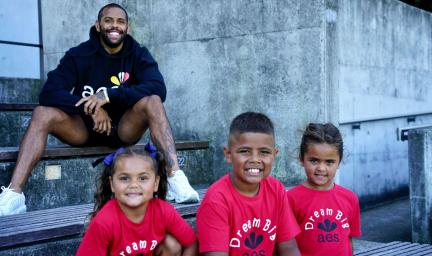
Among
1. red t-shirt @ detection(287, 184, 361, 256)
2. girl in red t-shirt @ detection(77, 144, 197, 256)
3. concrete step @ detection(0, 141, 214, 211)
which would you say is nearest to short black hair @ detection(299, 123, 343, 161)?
red t-shirt @ detection(287, 184, 361, 256)

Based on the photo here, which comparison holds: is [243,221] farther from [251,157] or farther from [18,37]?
[18,37]

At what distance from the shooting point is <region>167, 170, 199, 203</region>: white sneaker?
334 centimetres

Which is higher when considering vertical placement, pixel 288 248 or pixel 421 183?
pixel 421 183

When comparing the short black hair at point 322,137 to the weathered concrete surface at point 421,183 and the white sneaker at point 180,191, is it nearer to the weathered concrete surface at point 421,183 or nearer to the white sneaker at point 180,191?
the white sneaker at point 180,191

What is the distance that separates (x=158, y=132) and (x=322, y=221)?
4.13 ft

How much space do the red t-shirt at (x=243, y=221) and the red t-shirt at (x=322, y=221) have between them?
0.20 metres

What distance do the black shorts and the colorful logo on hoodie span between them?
0.84 feet

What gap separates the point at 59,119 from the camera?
11.9 ft

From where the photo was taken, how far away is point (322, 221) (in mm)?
2908

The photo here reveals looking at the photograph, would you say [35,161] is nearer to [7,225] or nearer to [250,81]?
[7,225]

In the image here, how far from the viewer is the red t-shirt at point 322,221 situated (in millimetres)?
2887

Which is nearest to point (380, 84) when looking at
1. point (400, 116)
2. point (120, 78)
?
point (400, 116)

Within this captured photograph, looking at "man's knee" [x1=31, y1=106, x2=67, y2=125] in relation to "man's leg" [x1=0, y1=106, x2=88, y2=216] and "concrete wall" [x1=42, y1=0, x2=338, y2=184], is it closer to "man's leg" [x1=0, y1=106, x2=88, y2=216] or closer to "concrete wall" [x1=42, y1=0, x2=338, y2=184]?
"man's leg" [x1=0, y1=106, x2=88, y2=216]

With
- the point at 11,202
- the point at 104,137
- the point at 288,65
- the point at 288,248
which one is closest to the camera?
the point at 288,248
